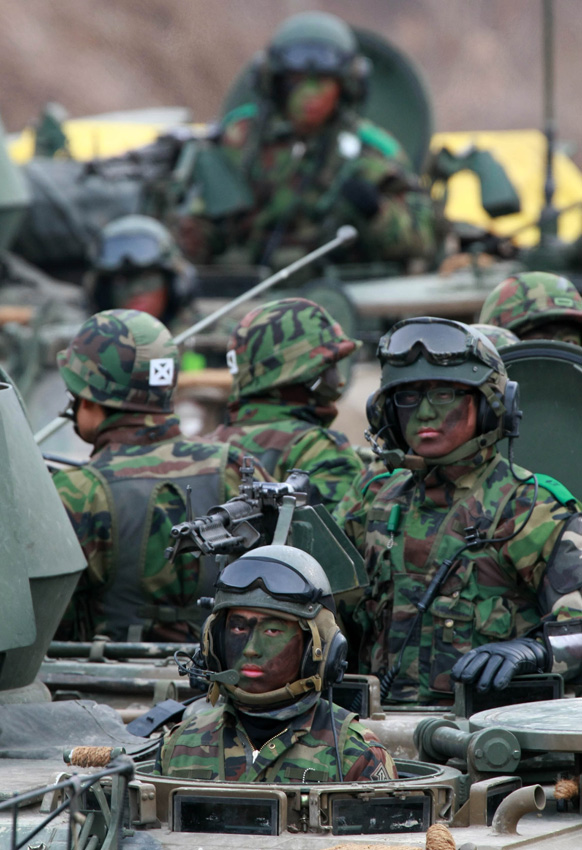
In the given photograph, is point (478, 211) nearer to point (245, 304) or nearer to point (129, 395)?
point (245, 304)


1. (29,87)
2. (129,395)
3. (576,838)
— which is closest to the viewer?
(576,838)

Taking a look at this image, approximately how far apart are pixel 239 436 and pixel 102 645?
146 cm

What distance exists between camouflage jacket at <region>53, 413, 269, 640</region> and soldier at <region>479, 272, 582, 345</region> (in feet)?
6.10

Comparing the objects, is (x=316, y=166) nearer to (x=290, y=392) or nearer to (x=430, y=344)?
(x=290, y=392)

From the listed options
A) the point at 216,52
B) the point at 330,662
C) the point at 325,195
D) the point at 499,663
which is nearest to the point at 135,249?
the point at 325,195

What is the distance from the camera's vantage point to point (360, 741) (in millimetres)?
5008

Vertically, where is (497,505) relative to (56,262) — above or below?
below

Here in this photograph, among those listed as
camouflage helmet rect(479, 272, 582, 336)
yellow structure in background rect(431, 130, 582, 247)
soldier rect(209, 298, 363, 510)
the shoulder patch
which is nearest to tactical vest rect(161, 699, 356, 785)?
the shoulder patch

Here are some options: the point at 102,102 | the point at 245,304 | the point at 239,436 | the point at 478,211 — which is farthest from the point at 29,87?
the point at 239,436

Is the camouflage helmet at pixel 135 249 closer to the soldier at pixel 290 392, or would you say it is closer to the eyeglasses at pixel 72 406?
the soldier at pixel 290 392

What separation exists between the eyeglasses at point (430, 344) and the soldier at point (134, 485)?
1194mm

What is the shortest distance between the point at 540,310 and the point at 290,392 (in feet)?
4.39

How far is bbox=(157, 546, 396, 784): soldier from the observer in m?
4.90

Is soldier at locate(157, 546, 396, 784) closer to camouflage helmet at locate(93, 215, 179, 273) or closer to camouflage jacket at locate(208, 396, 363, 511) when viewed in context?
camouflage jacket at locate(208, 396, 363, 511)
